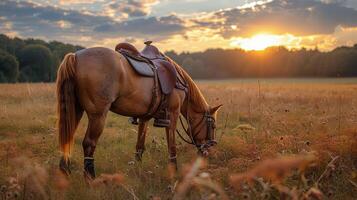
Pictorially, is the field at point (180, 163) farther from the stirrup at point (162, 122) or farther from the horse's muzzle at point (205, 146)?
the stirrup at point (162, 122)

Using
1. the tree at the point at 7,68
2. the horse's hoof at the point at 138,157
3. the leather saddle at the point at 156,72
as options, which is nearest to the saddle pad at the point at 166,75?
the leather saddle at the point at 156,72

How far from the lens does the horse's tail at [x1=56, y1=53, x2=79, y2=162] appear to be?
202 inches

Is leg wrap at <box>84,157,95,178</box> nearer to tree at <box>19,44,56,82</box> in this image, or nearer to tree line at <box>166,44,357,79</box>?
tree line at <box>166,44,357,79</box>

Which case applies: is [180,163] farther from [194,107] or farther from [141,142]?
[194,107]

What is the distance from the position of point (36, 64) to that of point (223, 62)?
34769 mm

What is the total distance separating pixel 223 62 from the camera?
2963 inches

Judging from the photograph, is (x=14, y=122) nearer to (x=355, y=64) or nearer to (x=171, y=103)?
(x=171, y=103)

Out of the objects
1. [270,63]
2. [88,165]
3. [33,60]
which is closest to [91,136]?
Answer: [88,165]

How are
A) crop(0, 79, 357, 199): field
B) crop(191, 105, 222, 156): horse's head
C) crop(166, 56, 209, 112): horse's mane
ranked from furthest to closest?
crop(191, 105, 222, 156): horse's head, crop(166, 56, 209, 112): horse's mane, crop(0, 79, 357, 199): field

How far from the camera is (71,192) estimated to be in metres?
4.68

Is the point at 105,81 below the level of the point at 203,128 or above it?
above

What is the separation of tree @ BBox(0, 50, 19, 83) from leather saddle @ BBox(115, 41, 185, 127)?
177 ft

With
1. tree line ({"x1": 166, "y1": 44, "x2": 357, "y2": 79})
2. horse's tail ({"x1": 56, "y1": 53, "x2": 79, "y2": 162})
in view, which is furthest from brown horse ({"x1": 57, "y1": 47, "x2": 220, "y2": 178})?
tree line ({"x1": 166, "y1": 44, "x2": 357, "y2": 79})

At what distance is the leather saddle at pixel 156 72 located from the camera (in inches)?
235
